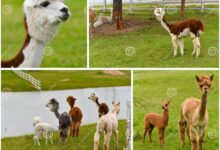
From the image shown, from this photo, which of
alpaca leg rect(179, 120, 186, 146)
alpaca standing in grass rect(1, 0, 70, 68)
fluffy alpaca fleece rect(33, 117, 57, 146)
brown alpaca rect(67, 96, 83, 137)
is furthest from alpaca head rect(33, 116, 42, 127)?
alpaca leg rect(179, 120, 186, 146)

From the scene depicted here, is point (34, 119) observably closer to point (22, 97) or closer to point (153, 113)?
point (22, 97)

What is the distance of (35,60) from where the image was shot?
13.0 ft

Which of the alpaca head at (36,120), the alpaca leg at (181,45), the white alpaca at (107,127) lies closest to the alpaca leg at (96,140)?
the white alpaca at (107,127)

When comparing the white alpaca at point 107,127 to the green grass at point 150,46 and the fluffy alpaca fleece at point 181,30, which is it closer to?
the green grass at point 150,46

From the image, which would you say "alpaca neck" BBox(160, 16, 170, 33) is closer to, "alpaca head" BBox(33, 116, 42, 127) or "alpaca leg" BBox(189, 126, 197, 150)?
"alpaca leg" BBox(189, 126, 197, 150)

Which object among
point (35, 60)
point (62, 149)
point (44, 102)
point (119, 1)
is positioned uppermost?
point (119, 1)

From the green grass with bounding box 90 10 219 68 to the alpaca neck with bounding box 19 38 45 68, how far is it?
13.4 inches

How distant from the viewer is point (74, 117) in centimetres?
405

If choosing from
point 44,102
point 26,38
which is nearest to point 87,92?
point 44,102

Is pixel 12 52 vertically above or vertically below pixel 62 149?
above

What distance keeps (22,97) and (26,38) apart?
386mm

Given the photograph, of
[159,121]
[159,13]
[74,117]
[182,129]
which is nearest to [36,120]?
[74,117]

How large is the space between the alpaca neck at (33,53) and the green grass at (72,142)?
48 centimetres

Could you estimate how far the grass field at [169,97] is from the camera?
402cm
